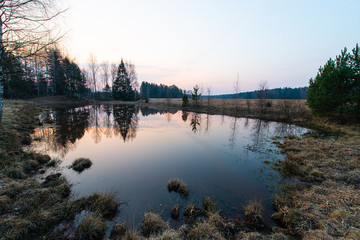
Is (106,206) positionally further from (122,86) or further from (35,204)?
(122,86)

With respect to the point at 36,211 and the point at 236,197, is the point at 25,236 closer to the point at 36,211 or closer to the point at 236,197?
the point at 36,211

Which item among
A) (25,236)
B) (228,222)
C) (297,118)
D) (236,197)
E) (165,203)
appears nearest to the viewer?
(25,236)

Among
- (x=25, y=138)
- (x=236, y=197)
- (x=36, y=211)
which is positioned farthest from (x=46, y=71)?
(x=236, y=197)

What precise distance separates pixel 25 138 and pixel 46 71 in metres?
47.8

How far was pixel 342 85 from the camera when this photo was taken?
563 inches

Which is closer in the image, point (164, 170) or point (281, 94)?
point (164, 170)

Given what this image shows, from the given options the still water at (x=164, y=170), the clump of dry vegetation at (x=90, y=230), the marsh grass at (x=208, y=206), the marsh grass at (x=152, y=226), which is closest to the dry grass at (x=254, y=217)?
the still water at (x=164, y=170)

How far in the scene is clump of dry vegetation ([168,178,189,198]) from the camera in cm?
514

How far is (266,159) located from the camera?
8469mm

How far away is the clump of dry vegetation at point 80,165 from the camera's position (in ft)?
21.5

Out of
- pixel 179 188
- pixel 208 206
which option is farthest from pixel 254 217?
pixel 179 188

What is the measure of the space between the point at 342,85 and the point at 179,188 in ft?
65.3

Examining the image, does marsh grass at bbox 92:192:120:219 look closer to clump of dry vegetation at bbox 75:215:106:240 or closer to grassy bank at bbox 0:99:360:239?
grassy bank at bbox 0:99:360:239

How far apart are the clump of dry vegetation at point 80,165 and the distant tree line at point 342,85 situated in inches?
889
